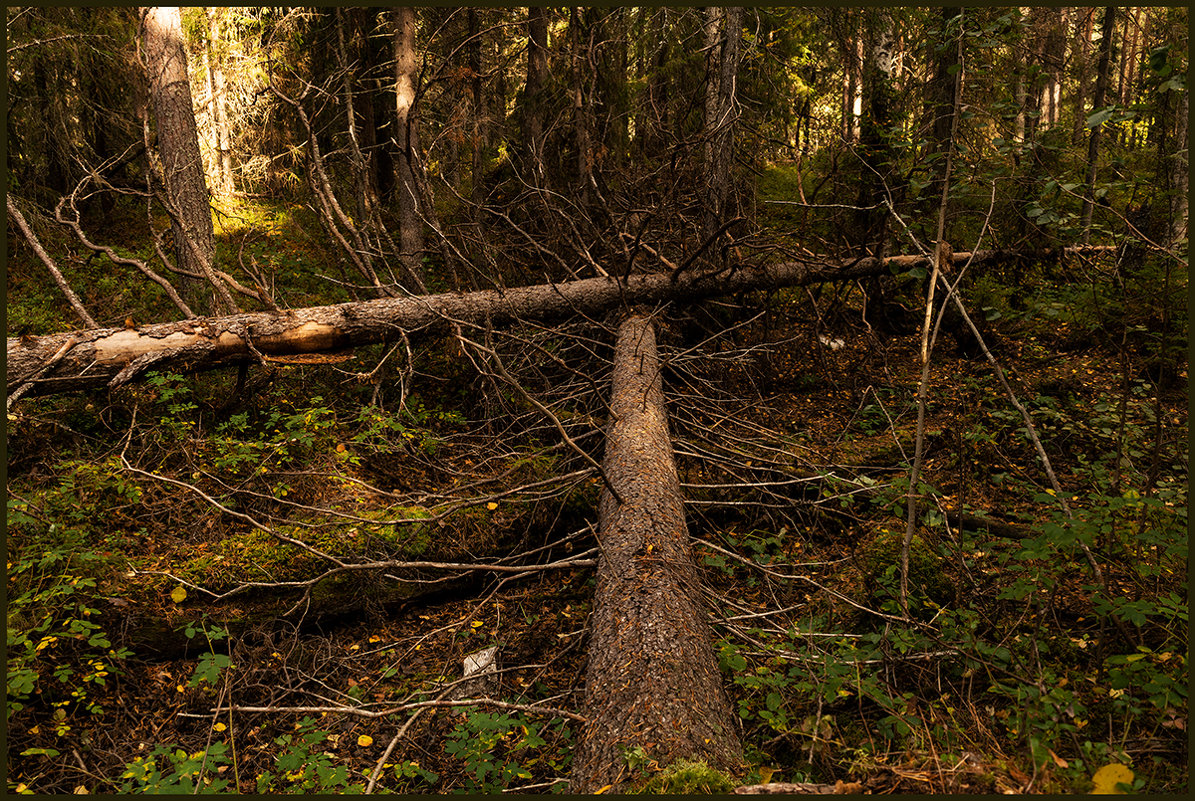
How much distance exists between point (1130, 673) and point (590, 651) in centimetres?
217

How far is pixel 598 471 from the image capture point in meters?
4.05

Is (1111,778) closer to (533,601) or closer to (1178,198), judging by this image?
(533,601)

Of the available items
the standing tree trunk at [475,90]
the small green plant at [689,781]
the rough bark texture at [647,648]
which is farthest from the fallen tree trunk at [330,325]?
the standing tree trunk at [475,90]

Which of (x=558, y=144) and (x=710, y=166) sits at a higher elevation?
(x=558, y=144)

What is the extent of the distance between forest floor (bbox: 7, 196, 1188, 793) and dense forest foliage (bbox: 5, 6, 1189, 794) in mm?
31

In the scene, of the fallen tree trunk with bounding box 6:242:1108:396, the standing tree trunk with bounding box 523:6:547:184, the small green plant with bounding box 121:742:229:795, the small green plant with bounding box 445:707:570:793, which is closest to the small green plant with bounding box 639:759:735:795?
the small green plant with bounding box 445:707:570:793

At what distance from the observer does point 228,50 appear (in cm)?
1155

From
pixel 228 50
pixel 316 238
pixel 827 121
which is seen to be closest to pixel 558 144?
pixel 316 238

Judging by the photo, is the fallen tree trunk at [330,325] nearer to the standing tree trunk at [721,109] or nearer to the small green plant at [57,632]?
the standing tree trunk at [721,109]

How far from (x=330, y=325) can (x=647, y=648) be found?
14.3 feet

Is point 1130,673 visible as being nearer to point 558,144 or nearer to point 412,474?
point 412,474

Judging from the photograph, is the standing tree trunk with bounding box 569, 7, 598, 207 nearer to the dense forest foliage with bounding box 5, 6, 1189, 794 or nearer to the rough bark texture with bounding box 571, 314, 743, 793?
the dense forest foliage with bounding box 5, 6, 1189, 794

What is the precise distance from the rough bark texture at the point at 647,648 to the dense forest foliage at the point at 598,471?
0.14 ft

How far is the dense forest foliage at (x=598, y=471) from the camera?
2.63 m
